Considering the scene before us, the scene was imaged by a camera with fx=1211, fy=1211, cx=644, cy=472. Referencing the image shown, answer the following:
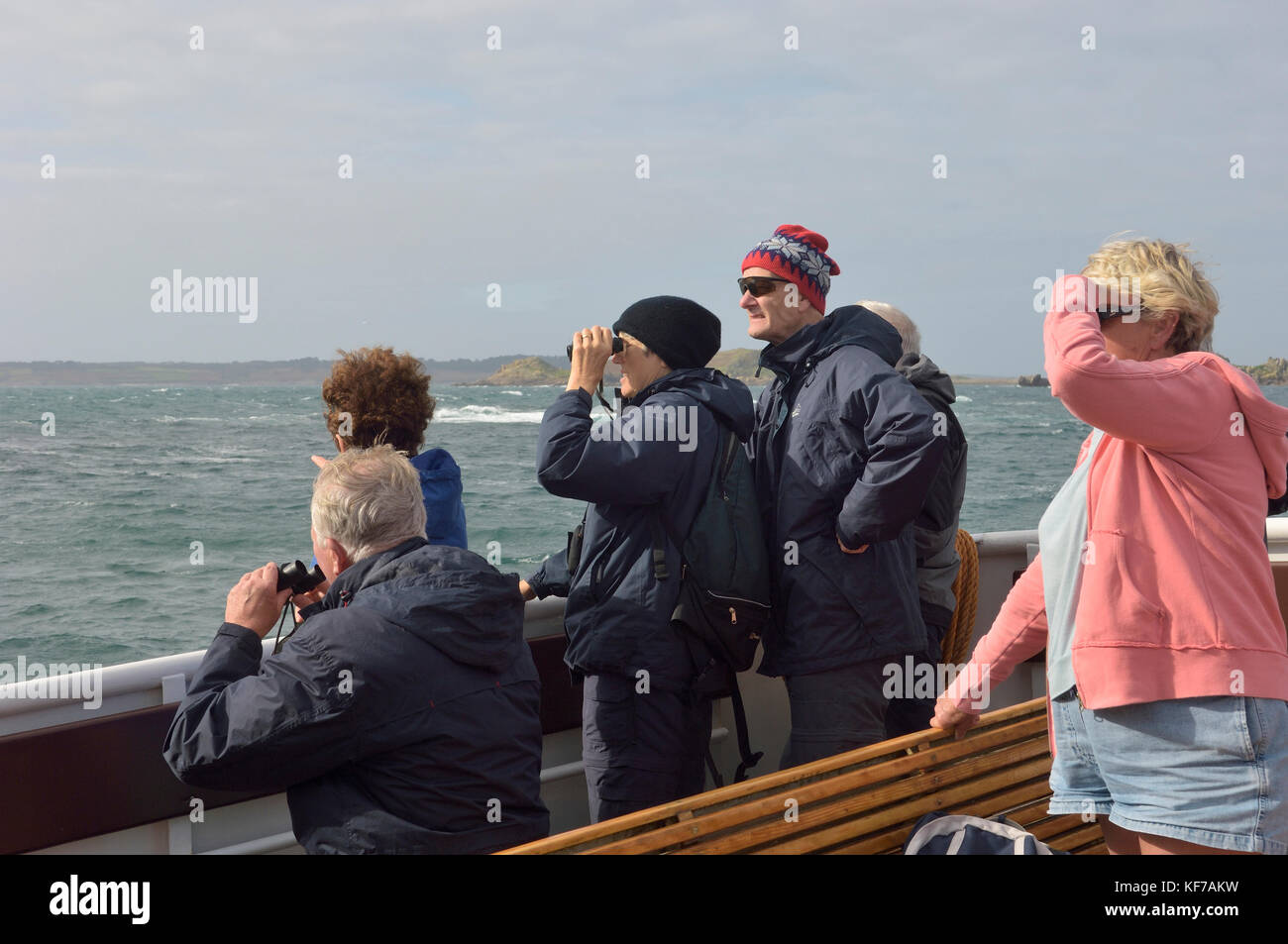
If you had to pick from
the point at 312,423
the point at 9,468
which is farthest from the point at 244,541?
the point at 312,423

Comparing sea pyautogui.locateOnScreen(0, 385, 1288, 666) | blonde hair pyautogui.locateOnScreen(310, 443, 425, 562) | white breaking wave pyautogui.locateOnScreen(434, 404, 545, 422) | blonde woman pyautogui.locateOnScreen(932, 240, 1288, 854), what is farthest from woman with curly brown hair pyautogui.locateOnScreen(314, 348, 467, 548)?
white breaking wave pyautogui.locateOnScreen(434, 404, 545, 422)

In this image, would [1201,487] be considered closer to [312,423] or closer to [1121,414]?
[1121,414]

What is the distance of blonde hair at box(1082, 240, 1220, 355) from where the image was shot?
5.99 ft

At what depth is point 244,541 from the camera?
27.3m

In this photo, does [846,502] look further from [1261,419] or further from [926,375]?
[1261,419]

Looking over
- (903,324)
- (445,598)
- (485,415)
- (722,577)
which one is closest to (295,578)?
(445,598)

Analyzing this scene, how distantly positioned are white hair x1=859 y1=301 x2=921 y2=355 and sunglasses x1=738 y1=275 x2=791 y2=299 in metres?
0.49

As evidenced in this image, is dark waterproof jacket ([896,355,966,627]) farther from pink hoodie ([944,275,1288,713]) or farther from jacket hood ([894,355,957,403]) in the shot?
pink hoodie ([944,275,1288,713])

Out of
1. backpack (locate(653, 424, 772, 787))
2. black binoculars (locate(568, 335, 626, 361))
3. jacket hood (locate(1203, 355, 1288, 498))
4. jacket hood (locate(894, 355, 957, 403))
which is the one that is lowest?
backpack (locate(653, 424, 772, 787))

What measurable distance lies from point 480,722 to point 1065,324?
117 centimetres

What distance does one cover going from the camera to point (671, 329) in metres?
2.93

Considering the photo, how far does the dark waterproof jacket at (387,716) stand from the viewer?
1.97 meters

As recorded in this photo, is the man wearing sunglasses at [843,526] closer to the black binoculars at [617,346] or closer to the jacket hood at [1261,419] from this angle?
the black binoculars at [617,346]

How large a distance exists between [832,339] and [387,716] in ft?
4.85
